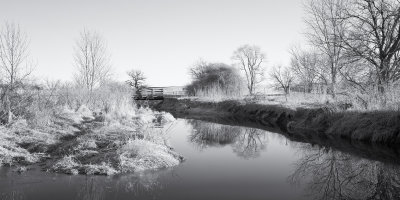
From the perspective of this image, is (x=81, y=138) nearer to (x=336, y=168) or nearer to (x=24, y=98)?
(x=24, y=98)

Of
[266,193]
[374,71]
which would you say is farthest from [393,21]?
[266,193]

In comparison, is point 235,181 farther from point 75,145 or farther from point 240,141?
point 240,141

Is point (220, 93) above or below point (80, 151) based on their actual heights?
above

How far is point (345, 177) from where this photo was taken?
24.9 ft

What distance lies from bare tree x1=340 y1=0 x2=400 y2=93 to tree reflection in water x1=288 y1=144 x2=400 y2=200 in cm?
711

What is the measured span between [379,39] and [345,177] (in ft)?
35.3

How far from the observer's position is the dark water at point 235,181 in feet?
20.5

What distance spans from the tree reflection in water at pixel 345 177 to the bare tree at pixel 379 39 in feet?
23.3

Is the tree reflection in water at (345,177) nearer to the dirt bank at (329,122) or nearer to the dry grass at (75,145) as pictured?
the dirt bank at (329,122)

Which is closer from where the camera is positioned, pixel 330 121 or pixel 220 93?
pixel 330 121

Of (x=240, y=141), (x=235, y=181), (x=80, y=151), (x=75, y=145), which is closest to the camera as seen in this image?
(x=235, y=181)

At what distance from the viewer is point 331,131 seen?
1402 centimetres

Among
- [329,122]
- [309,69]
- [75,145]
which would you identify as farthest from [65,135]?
[309,69]

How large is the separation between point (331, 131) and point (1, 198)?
472 inches
